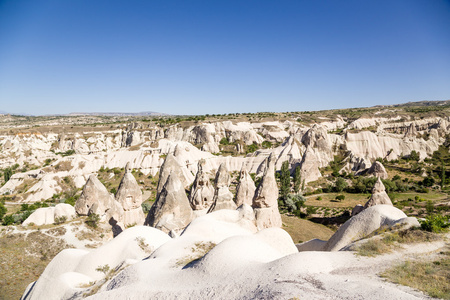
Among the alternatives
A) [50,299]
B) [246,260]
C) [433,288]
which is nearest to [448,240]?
[433,288]

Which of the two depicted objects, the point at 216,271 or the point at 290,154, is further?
the point at 290,154

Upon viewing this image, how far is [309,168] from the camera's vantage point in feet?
135

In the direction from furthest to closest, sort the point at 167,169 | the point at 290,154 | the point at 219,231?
the point at 290,154 → the point at 167,169 → the point at 219,231

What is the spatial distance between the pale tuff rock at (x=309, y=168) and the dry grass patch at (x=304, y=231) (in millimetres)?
18591

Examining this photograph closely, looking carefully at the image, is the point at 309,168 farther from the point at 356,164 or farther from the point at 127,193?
the point at 127,193

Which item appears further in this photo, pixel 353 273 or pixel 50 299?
pixel 50 299

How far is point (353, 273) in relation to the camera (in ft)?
19.2

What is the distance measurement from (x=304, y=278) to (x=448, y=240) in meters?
5.03

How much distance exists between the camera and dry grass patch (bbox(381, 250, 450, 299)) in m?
4.85

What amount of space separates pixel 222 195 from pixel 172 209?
3.92 meters

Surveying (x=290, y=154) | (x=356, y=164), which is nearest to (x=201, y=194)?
(x=290, y=154)

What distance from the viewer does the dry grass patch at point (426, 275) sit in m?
4.85

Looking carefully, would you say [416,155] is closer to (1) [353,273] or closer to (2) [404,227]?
(2) [404,227]

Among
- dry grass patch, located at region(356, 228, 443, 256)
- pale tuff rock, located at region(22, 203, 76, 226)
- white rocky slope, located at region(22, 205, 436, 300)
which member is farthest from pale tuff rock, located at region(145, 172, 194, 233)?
dry grass patch, located at region(356, 228, 443, 256)
